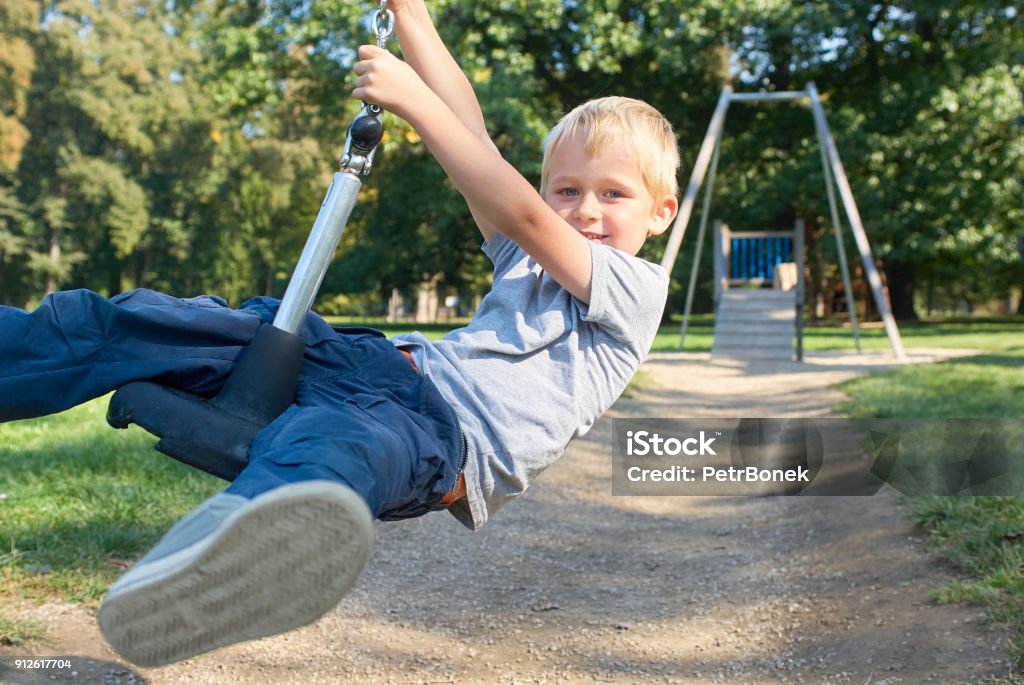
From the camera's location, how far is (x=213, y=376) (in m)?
1.97

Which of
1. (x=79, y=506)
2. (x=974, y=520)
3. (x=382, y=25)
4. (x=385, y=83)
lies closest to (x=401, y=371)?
(x=385, y=83)

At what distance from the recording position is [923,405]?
7016mm

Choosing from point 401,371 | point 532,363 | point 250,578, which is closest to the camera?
point 250,578

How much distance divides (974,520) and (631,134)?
2517 mm

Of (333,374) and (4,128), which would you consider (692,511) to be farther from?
(4,128)

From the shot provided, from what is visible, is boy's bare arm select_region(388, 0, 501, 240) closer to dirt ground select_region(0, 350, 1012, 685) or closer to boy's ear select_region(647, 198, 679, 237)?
boy's ear select_region(647, 198, 679, 237)

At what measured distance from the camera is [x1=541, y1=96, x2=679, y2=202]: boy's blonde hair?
93.4 inches

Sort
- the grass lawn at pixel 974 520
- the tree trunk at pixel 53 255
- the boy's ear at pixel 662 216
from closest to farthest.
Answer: the boy's ear at pixel 662 216 < the grass lawn at pixel 974 520 < the tree trunk at pixel 53 255

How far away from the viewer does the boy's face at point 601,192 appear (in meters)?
2.37

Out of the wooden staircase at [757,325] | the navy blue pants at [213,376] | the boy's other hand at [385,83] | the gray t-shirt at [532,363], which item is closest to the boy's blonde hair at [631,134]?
the gray t-shirt at [532,363]

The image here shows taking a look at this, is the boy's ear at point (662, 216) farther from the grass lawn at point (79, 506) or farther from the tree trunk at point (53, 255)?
the tree trunk at point (53, 255)

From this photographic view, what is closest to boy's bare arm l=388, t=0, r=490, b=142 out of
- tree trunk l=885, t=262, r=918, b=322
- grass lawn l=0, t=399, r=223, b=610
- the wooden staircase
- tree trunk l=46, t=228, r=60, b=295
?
grass lawn l=0, t=399, r=223, b=610

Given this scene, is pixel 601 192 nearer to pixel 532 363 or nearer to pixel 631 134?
pixel 631 134

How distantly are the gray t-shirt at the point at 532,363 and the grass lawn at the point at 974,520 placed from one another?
1522mm
